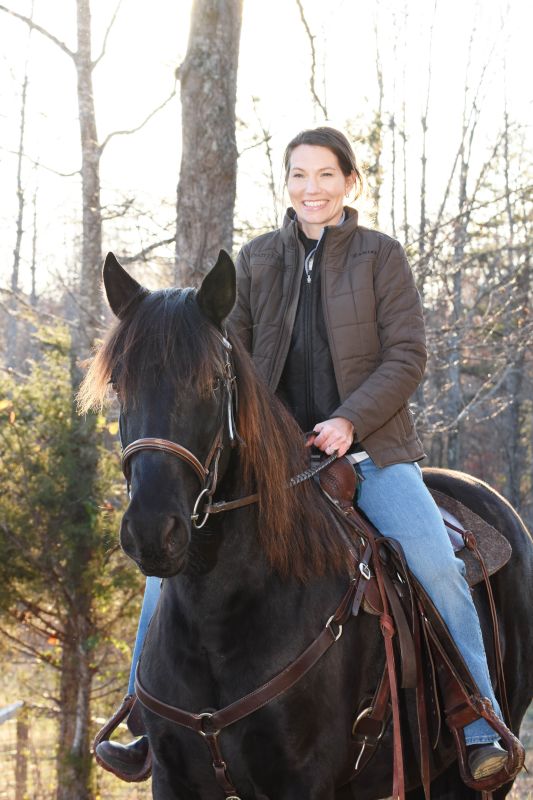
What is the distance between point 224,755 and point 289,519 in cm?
82

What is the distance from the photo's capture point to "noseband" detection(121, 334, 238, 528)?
2.63 m

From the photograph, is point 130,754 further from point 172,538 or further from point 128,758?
point 172,538

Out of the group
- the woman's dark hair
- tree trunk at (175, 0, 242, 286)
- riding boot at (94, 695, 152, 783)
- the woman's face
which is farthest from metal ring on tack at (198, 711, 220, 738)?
tree trunk at (175, 0, 242, 286)

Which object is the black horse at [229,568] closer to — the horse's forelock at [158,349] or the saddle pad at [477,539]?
the horse's forelock at [158,349]

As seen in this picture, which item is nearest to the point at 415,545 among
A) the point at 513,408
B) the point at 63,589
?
the point at 63,589

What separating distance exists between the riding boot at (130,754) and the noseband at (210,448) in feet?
3.85

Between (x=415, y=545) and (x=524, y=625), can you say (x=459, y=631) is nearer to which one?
(x=415, y=545)

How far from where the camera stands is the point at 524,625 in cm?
484

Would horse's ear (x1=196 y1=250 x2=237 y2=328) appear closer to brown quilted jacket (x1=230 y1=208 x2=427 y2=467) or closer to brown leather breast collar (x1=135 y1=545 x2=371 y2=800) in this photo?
brown quilted jacket (x1=230 y1=208 x2=427 y2=467)

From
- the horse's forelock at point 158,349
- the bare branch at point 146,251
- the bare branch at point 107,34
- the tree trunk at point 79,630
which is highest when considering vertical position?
the bare branch at point 107,34

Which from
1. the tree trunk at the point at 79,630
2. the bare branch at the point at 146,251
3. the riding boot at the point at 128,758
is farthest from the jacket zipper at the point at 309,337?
the bare branch at the point at 146,251

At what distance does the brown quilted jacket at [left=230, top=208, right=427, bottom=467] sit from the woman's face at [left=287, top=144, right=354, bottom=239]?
89 mm

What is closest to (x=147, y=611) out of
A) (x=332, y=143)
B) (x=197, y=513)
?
(x=197, y=513)

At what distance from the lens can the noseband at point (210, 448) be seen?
263cm
